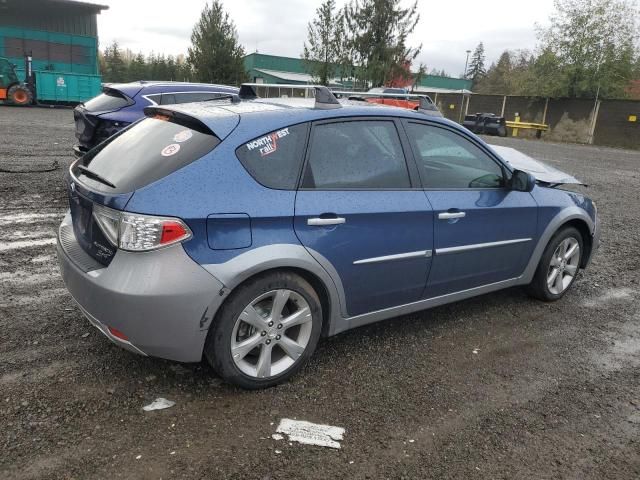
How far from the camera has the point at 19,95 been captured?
26344 millimetres

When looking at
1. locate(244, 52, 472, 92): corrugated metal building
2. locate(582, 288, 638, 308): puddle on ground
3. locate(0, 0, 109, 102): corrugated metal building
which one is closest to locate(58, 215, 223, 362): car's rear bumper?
locate(582, 288, 638, 308): puddle on ground

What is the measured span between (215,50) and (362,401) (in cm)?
3425

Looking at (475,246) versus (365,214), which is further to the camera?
(475,246)

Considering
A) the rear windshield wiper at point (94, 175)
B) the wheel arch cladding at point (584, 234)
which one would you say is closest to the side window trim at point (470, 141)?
the wheel arch cladding at point (584, 234)

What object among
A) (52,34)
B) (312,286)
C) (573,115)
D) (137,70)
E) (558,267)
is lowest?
(558,267)

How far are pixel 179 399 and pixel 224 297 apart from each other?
69cm

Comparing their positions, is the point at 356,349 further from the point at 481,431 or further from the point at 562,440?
the point at 562,440

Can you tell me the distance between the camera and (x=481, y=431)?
282 centimetres

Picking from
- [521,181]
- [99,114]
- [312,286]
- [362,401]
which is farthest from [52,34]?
[362,401]

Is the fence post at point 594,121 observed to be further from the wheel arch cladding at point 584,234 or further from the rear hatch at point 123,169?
the rear hatch at point 123,169

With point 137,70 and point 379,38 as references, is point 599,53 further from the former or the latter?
point 137,70

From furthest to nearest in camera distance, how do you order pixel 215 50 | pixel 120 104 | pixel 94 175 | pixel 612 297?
1. pixel 215 50
2. pixel 120 104
3. pixel 612 297
4. pixel 94 175

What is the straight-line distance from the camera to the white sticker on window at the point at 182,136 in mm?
2952

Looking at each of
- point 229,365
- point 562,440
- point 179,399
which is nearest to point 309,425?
point 229,365
